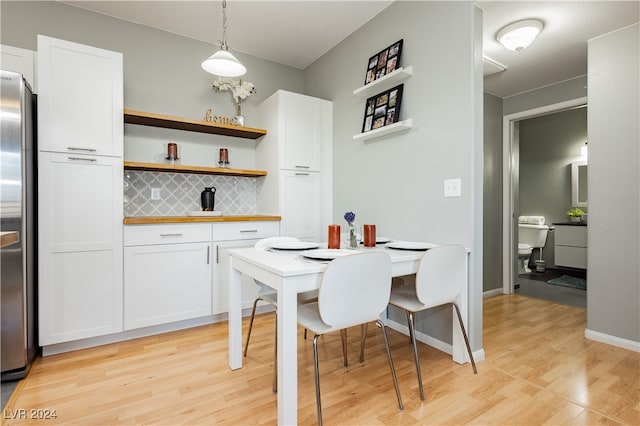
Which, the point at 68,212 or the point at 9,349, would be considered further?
the point at 68,212

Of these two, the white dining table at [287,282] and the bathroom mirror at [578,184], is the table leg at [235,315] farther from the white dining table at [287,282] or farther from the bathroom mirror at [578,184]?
the bathroom mirror at [578,184]

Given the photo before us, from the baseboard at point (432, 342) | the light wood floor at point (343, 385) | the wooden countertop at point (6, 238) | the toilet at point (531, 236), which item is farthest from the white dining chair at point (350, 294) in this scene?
the toilet at point (531, 236)

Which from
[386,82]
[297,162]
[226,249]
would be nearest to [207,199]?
[226,249]

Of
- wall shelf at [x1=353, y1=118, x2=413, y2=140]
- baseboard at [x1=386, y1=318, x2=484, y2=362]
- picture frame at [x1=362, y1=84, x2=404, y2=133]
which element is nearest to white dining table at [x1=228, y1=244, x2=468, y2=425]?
baseboard at [x1=386, y1=318, x2=484, y2=362]

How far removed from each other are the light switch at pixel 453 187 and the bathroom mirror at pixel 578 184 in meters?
4.22

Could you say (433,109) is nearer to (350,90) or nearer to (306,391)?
(350,90)

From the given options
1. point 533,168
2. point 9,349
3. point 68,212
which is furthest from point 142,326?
point 533,168

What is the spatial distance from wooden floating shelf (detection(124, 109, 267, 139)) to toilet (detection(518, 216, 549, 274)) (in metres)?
4.38

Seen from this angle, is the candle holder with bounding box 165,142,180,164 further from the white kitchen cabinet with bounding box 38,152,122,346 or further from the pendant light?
the pendant light

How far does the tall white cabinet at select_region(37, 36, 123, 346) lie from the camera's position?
2148 mm

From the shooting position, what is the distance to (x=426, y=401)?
1655mm

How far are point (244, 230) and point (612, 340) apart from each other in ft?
9.77

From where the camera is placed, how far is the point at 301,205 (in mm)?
3270

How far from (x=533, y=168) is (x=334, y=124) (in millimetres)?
4172
